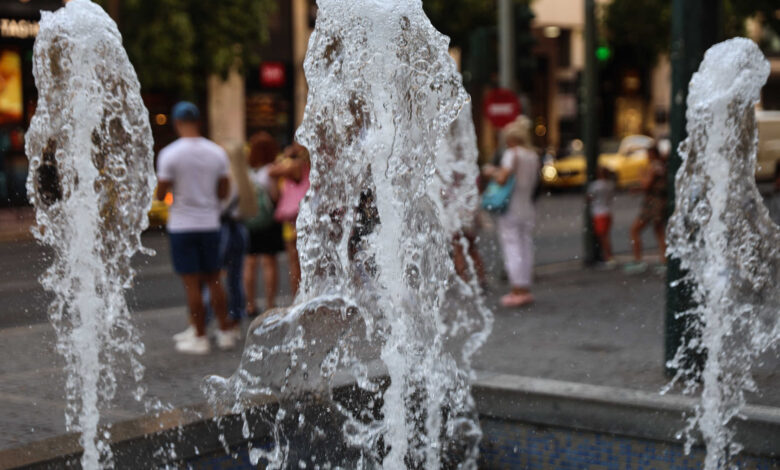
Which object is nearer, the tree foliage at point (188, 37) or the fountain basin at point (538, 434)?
the fountain basin at point (538, 434)

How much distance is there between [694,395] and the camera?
206 inches

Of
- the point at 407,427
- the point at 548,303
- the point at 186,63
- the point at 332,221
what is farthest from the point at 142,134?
the point at 186,63

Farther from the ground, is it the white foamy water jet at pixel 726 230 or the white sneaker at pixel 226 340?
the white foamy water jet at pixel 726 230

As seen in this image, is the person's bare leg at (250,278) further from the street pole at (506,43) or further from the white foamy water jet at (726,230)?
the street pole at (506,43)

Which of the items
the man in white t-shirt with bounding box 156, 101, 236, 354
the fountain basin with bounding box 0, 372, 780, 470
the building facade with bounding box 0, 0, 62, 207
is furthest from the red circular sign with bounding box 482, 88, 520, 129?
the building facade with bounding box 0, 0, 62, 207

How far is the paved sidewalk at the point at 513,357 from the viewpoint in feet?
17.8

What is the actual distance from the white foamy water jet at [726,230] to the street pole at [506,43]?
671 cm

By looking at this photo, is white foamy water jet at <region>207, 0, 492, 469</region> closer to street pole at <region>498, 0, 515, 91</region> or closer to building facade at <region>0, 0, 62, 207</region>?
street pole at <region>498, 0, 515, 91</region>

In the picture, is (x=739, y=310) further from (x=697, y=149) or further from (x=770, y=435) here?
(x=770, y=435)

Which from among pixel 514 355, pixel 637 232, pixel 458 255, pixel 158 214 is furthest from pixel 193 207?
pixel 158 214

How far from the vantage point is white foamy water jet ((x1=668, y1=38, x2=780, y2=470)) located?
5.31 metres

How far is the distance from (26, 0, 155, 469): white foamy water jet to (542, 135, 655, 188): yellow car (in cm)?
2415

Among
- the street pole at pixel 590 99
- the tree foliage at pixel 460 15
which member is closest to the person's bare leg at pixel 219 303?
the street pole at pixel 590 99

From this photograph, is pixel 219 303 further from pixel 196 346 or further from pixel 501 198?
pixel 501 198
